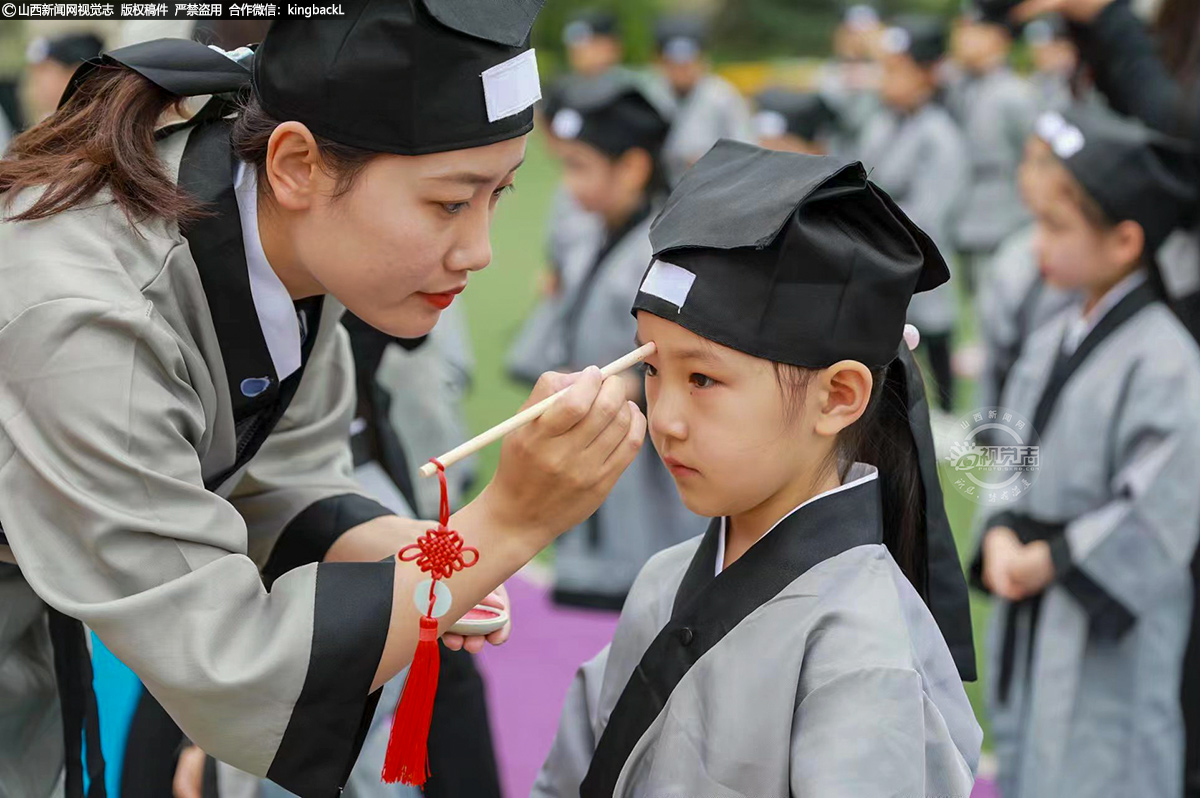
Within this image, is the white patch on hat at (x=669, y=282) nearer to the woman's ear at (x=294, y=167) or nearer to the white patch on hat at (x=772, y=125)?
the woman's ear at (x=294, y=167)

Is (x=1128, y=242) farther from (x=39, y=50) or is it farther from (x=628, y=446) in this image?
(x=39, y=50)

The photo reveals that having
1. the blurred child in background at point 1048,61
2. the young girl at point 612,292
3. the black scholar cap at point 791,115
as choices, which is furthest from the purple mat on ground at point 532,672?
the blurred child in background at point 1048,61

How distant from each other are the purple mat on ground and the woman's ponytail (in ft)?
6.70

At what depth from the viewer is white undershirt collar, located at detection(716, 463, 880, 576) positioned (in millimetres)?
1614

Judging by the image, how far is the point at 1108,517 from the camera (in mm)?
2834

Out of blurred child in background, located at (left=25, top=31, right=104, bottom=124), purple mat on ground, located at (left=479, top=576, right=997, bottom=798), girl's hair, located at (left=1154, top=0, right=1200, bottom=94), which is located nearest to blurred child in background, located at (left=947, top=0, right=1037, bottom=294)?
purple mat on ground, located at (left=479, top=576, right=997, bottom=798)

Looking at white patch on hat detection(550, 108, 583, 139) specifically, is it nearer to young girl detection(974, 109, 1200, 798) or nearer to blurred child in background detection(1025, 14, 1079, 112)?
young girl detection(974, 109, 1200, 798)

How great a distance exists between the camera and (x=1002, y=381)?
453 cm

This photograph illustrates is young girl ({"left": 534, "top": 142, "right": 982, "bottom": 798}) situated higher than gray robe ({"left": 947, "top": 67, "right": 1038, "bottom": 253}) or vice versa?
young girl ({"left": 534, "top": 142, "right": 982, "bottom": 798})

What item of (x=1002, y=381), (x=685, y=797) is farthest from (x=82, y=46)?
(x=685, y=797)

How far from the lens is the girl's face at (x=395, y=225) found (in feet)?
5.01

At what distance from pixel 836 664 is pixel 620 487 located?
8.60 ft

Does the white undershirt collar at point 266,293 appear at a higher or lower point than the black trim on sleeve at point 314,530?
higher

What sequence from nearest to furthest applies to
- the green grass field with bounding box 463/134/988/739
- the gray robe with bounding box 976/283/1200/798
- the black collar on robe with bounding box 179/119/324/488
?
the black collar on robe with bounding box 179/119/324/488 < the gray robe with bounding box 976/283/1200/798 < the green grass field with bounding box 463/134/988/739
